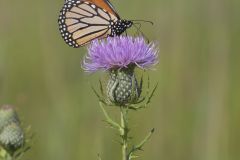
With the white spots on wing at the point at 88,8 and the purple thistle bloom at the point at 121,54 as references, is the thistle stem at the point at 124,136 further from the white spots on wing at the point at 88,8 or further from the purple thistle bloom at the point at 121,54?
the white spots on wing at the point at 88,8

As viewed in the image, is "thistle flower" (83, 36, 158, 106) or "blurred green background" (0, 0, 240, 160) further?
"blurred green background" (0, 0, 240, 160)

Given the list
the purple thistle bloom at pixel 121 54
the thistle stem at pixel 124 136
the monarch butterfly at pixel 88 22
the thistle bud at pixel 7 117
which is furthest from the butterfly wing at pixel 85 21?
the thistle stem at pixel 124 136

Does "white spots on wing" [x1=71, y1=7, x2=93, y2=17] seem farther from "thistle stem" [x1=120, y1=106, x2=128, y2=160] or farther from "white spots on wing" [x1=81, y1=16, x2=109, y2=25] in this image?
"thistle stem" [x1=120, y1=106, x2=128, y2=160]

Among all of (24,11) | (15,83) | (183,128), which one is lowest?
(183,128)

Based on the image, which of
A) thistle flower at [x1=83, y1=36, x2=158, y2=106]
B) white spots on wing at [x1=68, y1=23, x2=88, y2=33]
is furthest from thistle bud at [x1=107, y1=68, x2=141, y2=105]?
white spots on wing at [x1=68, y1=23, x2=88, y2=33]

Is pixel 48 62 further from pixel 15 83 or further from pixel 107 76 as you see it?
pixel 107 76

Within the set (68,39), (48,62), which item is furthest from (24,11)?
(68,39)

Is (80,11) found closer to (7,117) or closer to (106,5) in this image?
(106,5)
